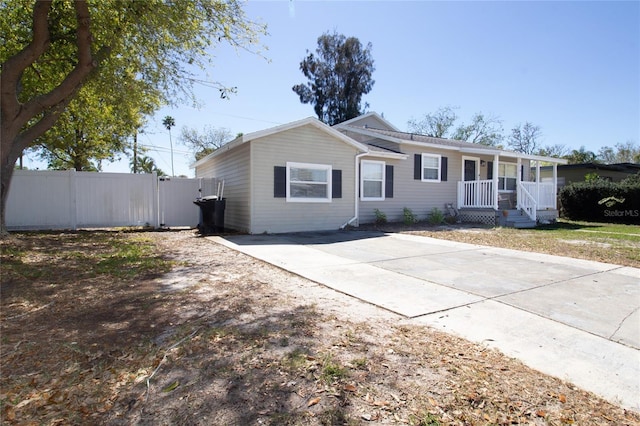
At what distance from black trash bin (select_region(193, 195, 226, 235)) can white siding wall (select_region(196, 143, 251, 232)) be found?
71 centimetres

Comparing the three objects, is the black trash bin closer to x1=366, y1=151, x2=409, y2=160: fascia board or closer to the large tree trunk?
the large tree trunk

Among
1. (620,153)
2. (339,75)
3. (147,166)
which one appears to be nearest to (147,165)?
(147,166)

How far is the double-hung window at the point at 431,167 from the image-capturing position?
48.9 feet

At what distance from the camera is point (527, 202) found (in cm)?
1466

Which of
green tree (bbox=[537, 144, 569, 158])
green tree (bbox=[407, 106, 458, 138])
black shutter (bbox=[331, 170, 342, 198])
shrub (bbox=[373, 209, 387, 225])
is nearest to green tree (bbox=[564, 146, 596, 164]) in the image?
green tree (bbox=[537, 144, 569, 158])

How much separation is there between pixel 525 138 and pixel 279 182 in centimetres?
3915

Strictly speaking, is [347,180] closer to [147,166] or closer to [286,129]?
[286,129]

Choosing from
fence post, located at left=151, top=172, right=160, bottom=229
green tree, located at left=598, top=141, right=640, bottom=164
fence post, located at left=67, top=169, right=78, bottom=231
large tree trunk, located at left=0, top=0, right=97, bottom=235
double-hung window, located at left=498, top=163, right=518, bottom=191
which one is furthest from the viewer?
green tree, located at left=598, top=141, right=640, bottom=164

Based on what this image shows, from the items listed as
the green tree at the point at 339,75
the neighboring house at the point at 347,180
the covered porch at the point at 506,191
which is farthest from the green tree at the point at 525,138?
the neighboring house at the point at 347,180

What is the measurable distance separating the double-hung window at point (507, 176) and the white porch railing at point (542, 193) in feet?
5.24

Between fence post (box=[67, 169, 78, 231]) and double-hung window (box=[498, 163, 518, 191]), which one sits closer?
fence post (box=[67, 169, 78, 231])

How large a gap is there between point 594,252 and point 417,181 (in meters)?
7.62

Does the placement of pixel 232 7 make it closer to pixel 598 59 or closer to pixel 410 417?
pixel 410 417

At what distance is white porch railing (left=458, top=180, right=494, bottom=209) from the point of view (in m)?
14.7
